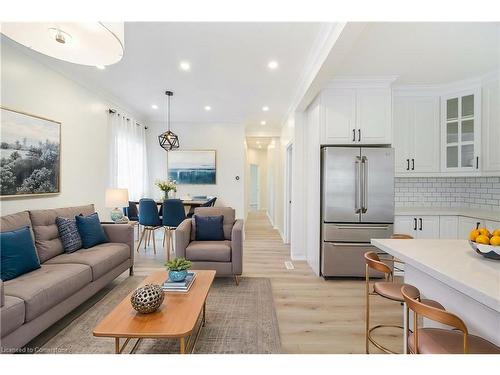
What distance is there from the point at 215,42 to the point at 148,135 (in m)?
4.15

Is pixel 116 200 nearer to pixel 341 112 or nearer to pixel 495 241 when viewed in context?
pixel 341 112

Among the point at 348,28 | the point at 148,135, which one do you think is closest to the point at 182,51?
the point at 348,28

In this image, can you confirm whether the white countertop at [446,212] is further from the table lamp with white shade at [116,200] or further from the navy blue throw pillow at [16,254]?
the navy blue throw pillow at [16,254]

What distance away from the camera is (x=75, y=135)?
368cm

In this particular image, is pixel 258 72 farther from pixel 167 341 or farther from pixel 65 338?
pixel 65 338

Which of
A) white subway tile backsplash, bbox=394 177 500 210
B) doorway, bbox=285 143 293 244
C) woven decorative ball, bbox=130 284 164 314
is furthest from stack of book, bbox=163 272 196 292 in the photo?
doorway, bbox=285 143 293 244

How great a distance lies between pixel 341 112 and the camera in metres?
3.48

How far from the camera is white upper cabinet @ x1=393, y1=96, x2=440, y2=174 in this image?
376 centimetres

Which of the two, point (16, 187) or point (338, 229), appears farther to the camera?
point (338, 229)

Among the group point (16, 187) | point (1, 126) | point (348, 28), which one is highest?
point (348, 28)

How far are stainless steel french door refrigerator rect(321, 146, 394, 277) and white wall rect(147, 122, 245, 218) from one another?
3.14m

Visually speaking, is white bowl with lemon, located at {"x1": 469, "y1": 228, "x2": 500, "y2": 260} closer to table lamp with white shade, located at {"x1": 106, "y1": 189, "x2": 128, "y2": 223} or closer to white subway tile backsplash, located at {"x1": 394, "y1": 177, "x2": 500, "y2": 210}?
white subway tile backsplash, located at {"x1": 394, "y1": 177, "x2": 500, "y2": 210}

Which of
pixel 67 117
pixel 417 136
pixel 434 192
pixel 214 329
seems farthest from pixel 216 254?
pixel 434 192
